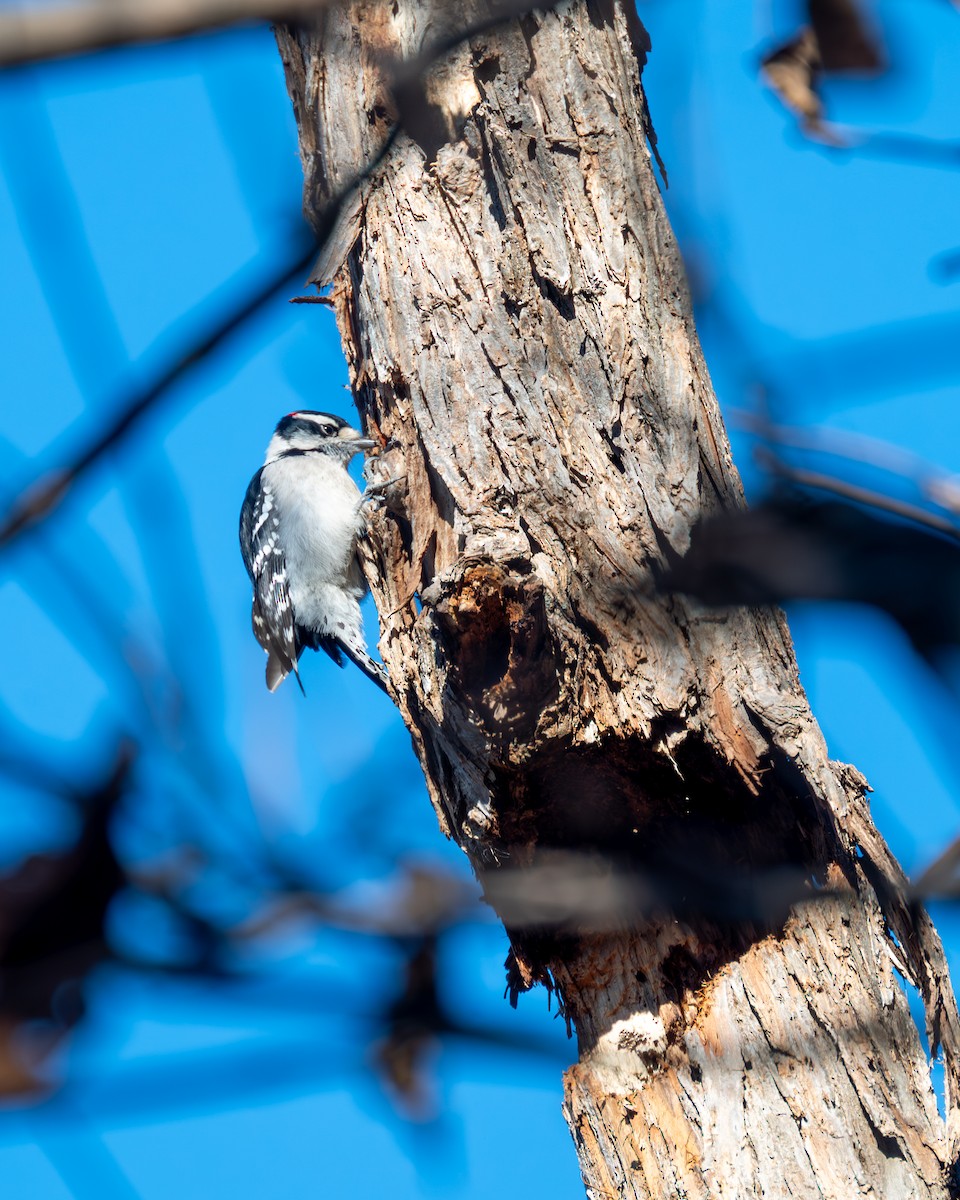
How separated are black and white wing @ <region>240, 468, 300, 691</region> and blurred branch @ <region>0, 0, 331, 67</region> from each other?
4156 mm

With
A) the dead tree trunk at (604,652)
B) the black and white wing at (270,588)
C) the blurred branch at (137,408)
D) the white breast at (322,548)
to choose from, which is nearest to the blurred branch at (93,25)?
the blurred branch at (137,408)

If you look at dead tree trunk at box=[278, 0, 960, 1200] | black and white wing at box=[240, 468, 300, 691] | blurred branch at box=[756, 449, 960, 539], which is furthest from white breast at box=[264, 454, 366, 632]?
blurred branch at box=[756, 449, 960, 539]

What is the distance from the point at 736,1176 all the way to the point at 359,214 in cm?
226

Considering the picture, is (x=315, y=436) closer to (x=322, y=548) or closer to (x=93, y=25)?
(x=322, y=548)

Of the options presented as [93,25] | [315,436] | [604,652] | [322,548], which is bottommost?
[322,548]

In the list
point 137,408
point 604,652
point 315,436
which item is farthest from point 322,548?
point 137,408

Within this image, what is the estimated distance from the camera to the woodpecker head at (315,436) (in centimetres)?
532

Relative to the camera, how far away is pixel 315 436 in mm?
5559

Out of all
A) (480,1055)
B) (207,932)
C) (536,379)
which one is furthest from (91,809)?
(536,379)

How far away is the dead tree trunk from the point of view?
7.75 feet

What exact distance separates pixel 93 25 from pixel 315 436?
4.93 m

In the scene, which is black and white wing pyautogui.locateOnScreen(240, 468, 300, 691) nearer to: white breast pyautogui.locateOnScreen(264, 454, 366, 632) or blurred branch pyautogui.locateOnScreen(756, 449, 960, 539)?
white breast pyautogui.locateOnScreen(264, 454, 366, 632)

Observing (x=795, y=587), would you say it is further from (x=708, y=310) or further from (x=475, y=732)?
(x=475, y=732)

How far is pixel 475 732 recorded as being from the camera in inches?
97.2
